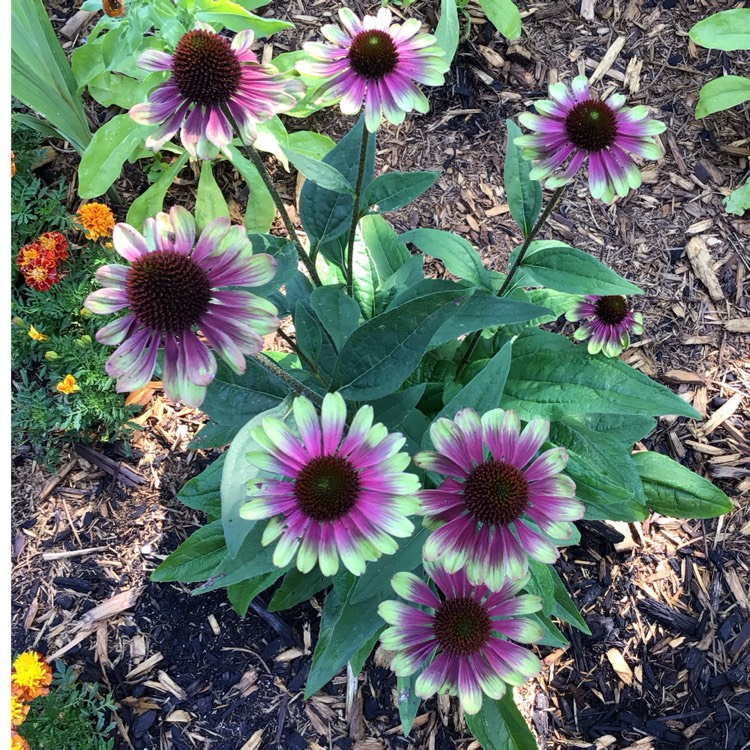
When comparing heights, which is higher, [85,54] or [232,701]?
[85,54]

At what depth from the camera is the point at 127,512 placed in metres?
2.27

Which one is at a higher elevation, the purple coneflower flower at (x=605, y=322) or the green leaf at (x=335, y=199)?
the green leaf at (x=335, y=199)

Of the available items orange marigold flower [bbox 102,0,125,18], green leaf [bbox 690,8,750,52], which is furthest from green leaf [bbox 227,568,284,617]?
green leaf [bbox 690,8,750,52]

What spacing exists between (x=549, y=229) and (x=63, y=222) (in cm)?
189

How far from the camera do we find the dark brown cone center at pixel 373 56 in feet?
4.19

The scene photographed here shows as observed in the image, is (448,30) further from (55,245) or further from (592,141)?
(55,245)

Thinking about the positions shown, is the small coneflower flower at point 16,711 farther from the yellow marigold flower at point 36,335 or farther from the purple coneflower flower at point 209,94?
the purple coneflower flower at point 209,94

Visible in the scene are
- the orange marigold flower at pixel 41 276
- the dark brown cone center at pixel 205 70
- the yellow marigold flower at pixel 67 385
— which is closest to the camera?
the dark brown cone center at pixel 205 70

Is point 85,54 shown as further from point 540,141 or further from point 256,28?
point 540,141

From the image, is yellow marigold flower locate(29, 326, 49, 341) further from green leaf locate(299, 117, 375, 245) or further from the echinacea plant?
green leaf locate(299, 117, 375, 245)

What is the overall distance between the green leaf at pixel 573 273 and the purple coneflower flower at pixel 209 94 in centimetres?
65

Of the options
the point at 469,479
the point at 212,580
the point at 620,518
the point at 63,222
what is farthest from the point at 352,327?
the point at 63,222

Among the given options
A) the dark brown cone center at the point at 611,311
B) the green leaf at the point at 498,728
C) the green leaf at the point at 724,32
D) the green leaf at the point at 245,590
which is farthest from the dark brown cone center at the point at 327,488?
the green leaf at the point at 724,32

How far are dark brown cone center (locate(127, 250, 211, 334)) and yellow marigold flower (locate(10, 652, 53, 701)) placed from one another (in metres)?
1.30
